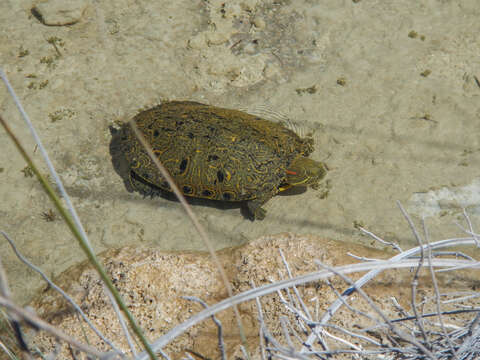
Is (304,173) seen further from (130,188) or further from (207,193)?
(130,188)

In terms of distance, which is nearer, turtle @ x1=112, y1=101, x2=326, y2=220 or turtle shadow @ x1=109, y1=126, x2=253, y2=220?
turtle @ x1=112, y1=101, x2=326, y2=220

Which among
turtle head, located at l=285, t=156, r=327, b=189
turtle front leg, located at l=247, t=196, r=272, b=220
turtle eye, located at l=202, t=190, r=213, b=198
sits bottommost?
turtle front leg, located at l=247, t=196, r=272, b=220

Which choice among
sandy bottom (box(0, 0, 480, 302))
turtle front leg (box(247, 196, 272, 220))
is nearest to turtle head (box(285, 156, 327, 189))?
sandy bottom (box(0, 0, 480, 302))

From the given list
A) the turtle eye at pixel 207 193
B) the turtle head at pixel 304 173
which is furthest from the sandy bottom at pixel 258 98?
the turtle eye at pixel 207 193

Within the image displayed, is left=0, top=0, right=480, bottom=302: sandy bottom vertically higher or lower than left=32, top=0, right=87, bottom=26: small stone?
lower

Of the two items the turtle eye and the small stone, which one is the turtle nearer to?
the turtle eye

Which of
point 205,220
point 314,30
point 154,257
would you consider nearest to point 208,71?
point 314,30

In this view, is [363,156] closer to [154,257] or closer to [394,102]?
[394,102]
